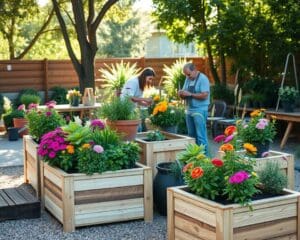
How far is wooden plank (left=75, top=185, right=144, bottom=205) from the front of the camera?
5320 mm

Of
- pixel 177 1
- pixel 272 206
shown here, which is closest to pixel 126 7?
pixel 177 1

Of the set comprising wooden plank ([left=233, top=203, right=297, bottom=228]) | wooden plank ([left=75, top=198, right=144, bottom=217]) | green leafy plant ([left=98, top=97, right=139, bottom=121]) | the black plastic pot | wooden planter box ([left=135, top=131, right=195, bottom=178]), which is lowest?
the black plastic pot

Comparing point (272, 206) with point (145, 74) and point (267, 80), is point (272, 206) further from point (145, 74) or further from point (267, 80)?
point (267, 80)

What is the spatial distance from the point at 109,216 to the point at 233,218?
1.69 m

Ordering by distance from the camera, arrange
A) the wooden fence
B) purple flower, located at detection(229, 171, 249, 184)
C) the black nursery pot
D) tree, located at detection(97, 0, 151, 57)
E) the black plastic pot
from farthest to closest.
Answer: tree, located at detection(97, 0, 151, 57) → the wooden fence → the black plastic pot → the black nursery pot → purple flower, located at detection(229, 171, 249, 184)

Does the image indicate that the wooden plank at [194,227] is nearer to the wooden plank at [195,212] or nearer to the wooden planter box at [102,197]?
the wooden plank at [195,212]

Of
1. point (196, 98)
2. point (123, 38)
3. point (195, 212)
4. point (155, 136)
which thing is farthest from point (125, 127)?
point (123, 38)

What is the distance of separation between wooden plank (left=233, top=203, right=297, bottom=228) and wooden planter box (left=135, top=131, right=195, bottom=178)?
2.03 m

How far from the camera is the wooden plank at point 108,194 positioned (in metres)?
5.32

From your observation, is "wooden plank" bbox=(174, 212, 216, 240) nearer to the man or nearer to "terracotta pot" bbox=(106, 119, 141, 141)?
"terracotta pot" bbox=(106, 119, 141, 141)

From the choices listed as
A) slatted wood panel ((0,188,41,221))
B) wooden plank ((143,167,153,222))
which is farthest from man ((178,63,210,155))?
slatted wood panel ((0,188,41,221))

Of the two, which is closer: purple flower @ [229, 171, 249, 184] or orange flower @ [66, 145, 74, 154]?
purple flower @ [229, 171, 249, 184]

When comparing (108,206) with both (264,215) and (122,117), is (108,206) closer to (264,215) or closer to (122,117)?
(122,117)

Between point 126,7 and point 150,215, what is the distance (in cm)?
1428
